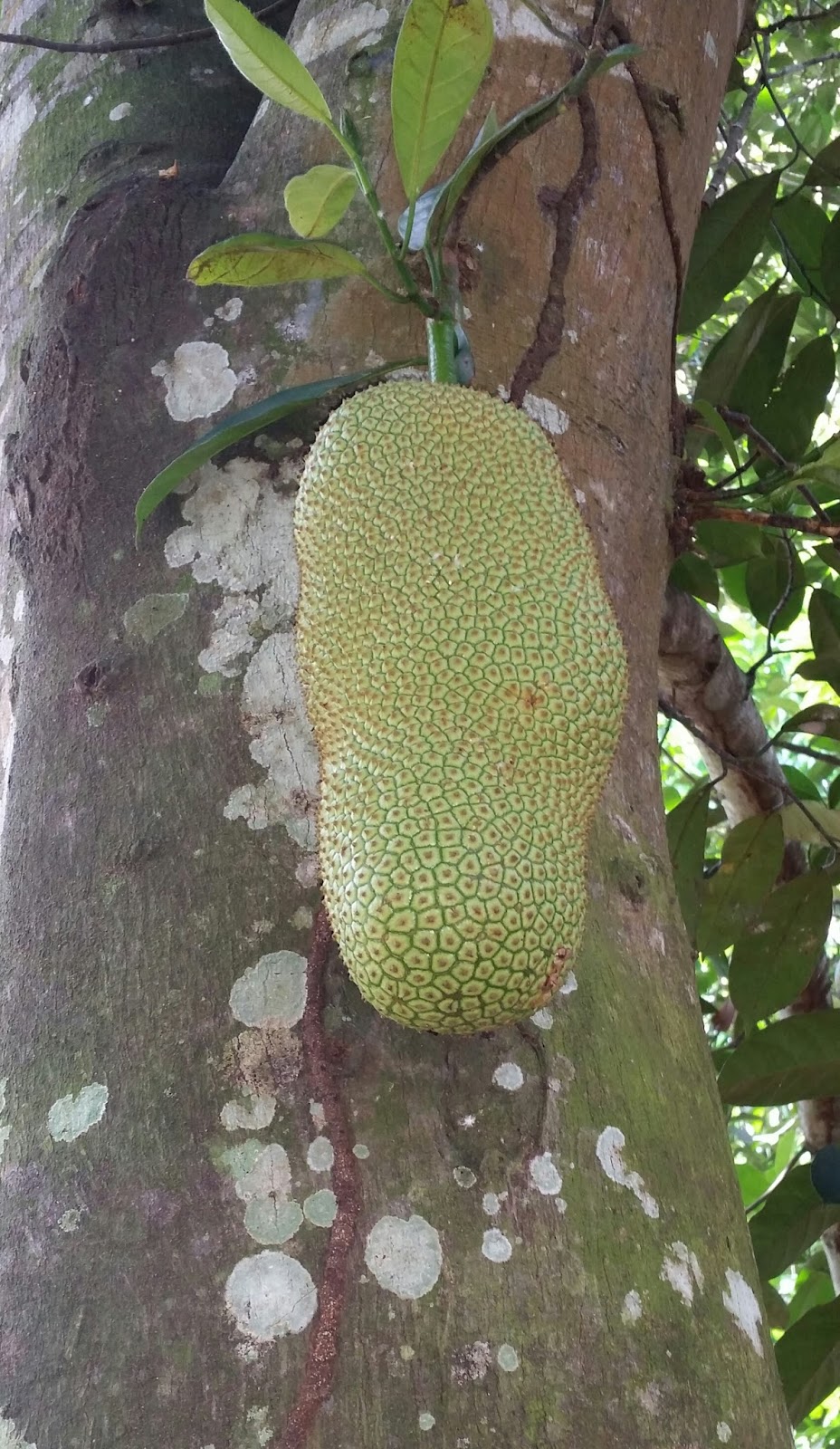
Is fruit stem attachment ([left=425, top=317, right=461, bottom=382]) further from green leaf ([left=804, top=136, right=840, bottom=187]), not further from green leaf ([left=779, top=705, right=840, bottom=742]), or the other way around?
green leaf ([left=804, top=136, right=840, bottom=187])

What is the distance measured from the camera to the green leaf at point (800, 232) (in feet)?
7.43

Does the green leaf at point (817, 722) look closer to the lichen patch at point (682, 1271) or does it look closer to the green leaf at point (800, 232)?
the green leaf at point (800, 232)

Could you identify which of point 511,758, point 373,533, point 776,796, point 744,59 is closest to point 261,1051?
point 511,758

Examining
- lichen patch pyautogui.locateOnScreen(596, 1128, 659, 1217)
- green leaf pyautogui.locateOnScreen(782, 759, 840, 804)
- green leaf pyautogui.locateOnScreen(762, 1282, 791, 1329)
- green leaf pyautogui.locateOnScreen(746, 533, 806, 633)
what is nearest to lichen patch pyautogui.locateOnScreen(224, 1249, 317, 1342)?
Answer: lichen patch pyautogui.locateOnScreen(596, 1128, 659, 1217)

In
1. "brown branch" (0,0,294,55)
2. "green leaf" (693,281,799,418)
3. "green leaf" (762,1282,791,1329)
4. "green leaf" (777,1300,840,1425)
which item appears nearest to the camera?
"brown branch" (0,0,294,55)

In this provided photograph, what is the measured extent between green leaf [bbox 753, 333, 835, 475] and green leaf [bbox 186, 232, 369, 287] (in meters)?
0.98

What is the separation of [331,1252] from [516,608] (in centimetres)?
42

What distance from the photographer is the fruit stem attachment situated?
3.54ft

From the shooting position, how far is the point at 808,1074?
1777 mm

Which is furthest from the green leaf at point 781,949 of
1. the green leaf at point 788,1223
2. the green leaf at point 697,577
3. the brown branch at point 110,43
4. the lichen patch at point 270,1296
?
the brown branch at point 110,43

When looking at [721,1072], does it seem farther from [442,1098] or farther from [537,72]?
[537,72]

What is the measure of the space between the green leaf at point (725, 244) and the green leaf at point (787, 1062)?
1035 millimetres

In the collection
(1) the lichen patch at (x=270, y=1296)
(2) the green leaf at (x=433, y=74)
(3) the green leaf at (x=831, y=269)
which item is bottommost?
(3) the green leaf at (x=831, y=269)

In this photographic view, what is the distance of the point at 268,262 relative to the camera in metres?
1.10
